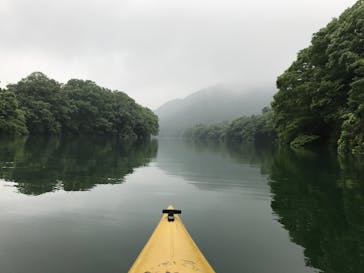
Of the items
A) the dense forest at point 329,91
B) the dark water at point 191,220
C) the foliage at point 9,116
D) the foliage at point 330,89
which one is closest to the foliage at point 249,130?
the foliage at point 330,89

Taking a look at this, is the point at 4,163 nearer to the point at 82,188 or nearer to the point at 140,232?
the point at 82,188

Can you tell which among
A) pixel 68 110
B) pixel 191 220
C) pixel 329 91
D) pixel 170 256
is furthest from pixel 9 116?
pixel 170 256

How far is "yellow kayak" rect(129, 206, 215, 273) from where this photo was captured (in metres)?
3.63

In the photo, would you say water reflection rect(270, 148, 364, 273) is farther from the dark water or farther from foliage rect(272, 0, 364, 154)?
foliage rect(272, 0, 364, 154)

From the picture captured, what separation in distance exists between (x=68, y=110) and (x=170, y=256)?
230ft

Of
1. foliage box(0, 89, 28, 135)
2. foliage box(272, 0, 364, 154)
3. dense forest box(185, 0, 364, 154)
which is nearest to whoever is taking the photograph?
foliage box(272, 0, 364, 154)

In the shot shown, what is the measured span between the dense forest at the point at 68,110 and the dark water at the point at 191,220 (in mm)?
45177

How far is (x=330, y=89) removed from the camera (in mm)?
29172

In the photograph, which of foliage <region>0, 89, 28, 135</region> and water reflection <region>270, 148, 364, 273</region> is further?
foliage <region>0, 89, 28, 135</region>

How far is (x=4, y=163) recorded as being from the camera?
50.1 feet

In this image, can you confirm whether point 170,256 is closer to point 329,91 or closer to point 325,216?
point 325,216

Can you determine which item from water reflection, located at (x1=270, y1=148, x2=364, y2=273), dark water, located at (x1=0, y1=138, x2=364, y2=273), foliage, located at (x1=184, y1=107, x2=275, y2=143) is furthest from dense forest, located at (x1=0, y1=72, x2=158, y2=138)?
water reflection, located at (x1=270, y1=148, x2=364, y2=273)

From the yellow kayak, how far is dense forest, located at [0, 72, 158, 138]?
172ft

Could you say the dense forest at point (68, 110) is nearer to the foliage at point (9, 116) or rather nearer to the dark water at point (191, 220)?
the foliage at point (9, 116)
